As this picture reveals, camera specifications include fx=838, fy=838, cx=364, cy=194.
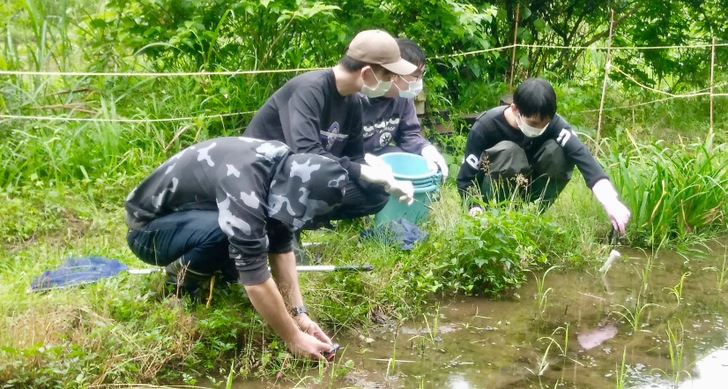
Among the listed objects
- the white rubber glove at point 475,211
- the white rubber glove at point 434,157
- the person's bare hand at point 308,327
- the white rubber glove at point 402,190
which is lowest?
the person's bare hand at point 308,327

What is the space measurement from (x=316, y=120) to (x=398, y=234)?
78cm

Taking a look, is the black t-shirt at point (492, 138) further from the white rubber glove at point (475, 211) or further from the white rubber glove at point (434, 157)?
the white rubber glove at point (475, 211)

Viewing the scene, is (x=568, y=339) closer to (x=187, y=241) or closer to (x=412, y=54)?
(x=187, y=241)

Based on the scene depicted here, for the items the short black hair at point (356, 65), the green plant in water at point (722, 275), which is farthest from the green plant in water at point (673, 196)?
the short black hair at point (356, 65)

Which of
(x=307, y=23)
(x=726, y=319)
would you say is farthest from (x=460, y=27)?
(x=726, y=319)

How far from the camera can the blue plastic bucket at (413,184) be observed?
439cm

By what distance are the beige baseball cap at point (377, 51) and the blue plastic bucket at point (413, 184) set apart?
27.6 inches

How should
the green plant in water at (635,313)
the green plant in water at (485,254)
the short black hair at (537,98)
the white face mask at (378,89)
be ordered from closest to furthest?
the green plant in water at (635,313) → the white face mask at (378,89) → the green plant in water at (485,254) → the short black hair at (537,98)

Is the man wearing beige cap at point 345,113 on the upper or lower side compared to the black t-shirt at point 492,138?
upper

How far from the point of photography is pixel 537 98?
14.2ft

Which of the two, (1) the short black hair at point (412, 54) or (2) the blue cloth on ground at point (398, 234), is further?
(1) the short black hair at point (412, 54)

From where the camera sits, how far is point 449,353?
3.41 metres

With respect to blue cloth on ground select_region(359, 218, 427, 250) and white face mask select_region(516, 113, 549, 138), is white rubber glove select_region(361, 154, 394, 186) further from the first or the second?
white face mask select_region(516, 113, 549, 138)

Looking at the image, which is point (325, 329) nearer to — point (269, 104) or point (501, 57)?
point (269, 104)
